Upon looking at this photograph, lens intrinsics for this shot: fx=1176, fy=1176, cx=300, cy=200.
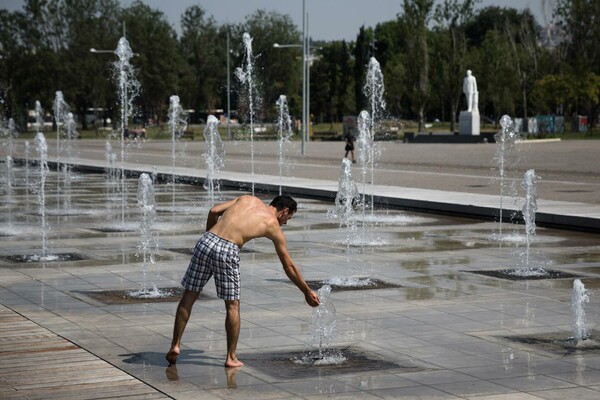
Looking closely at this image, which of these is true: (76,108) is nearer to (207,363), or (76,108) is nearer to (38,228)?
(38,228)

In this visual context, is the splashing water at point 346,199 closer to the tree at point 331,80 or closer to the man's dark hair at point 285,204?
the man's dark hair at point 285,204

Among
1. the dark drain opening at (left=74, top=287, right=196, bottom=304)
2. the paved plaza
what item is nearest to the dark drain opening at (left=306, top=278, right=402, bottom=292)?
the paved plaza

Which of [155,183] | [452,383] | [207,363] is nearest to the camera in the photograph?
[452,383]

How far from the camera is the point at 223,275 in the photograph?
25.4ft

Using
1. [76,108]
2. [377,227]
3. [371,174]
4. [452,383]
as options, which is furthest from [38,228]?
[76,108]

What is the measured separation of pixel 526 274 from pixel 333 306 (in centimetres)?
443

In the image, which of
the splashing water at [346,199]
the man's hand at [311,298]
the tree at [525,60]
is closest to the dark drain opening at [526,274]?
the splashing water at [346,199]

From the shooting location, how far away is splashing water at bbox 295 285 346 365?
27.1 ft

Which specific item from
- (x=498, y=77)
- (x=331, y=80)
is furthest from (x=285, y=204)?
(x=331, y=80)

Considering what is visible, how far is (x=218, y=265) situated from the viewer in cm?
771

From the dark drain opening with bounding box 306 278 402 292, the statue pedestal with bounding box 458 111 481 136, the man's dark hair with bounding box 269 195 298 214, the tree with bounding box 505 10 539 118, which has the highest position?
the tree with bounding box 505 10 539 118

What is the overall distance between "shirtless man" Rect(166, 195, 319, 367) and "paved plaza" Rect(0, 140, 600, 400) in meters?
0.54

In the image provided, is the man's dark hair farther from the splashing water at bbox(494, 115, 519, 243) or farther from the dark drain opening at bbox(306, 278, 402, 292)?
the splashing water at bbox(494, 115, 519, 243)

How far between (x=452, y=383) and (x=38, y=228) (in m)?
11.7
